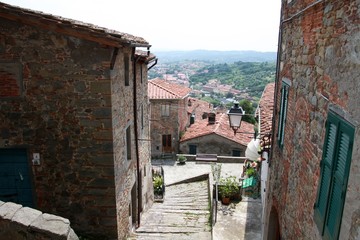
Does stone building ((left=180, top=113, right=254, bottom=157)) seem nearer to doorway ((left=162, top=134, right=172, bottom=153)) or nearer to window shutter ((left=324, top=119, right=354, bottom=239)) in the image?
doorway ((left=162, top=134, right=172, bottom=153))

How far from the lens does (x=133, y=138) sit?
36.2 ft

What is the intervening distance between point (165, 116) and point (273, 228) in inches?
910

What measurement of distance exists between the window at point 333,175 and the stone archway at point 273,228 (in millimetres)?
3825

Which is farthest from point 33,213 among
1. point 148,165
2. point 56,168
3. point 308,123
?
point 148,165

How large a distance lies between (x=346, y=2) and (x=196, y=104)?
137ft

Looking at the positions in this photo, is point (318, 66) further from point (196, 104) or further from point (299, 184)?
point (196, 104)

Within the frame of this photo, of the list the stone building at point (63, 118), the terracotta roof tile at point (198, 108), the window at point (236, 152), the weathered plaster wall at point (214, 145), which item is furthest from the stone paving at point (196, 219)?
the terracotta roof tile at point (198, 108)

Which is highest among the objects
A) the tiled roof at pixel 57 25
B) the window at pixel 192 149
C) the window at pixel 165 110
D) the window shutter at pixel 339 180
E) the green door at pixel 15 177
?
the tiled roof at pixel 57 25

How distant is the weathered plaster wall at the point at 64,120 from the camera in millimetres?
7543

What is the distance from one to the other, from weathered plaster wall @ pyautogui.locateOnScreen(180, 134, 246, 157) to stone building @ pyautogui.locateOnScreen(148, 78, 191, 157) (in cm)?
140

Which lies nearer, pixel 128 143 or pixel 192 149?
pixel 128 143

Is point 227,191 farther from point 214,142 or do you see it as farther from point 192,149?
point 192,149

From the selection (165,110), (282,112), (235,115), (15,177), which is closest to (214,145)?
(165,110)

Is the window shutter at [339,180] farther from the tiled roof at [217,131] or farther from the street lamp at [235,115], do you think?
the tiled roof at [217,131]
